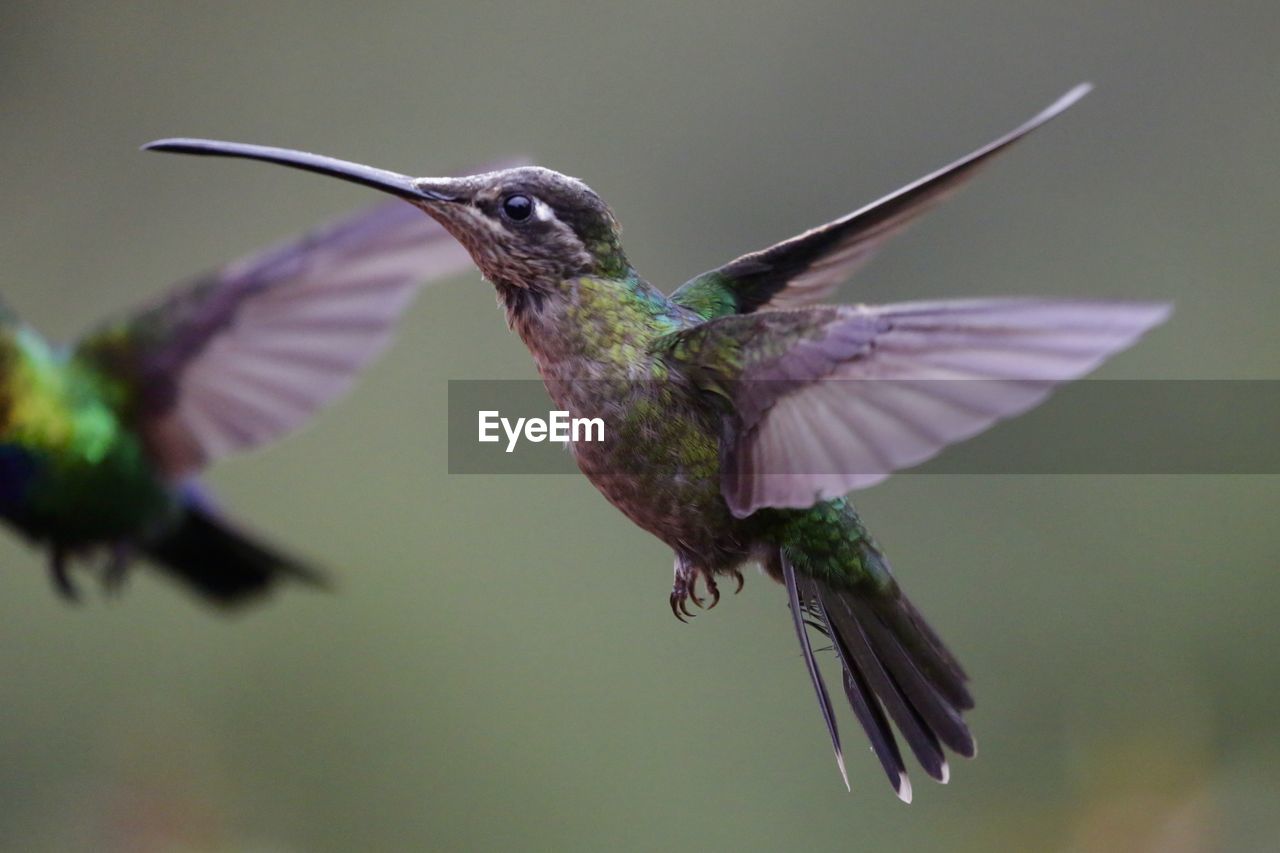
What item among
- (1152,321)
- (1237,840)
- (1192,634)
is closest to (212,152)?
(1152,321)

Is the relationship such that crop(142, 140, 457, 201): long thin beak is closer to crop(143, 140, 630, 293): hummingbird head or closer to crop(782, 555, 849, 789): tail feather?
crop(143, 140, 630, 293): hummingbird head

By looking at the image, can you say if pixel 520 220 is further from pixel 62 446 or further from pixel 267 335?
pixel 62 446

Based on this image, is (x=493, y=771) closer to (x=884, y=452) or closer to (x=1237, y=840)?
(x=1237, y=840)

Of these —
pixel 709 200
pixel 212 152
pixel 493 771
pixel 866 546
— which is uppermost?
pixel 709 200

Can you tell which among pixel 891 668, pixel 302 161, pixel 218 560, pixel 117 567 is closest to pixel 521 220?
pixel 302 161

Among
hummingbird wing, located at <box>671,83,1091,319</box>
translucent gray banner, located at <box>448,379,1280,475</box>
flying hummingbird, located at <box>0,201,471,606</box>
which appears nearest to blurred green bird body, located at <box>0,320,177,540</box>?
flying hummingbird, located at <box>0,201,471,606</box>

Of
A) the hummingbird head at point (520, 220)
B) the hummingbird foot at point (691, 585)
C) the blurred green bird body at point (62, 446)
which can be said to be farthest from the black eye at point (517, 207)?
the blurred green bird body at point (62, 446)

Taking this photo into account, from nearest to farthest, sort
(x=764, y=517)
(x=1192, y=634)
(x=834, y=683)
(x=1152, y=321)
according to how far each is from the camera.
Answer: (x=1152, y=321), (x=764, y=517), (x=834, y=683), (x=1192, y=634)
